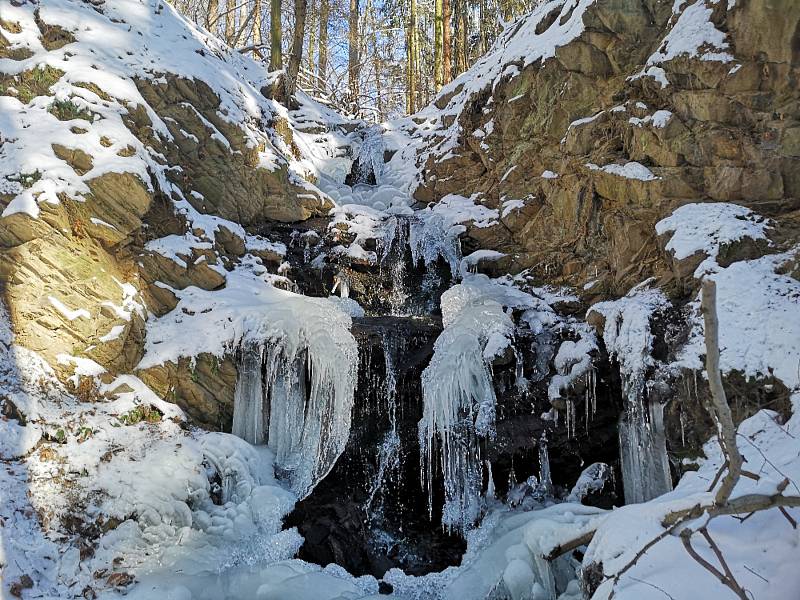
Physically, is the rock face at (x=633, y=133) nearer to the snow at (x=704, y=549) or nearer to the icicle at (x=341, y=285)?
the icicle at (x=341, y=285)

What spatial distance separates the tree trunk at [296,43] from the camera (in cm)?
1219

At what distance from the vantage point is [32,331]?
18.6 ft

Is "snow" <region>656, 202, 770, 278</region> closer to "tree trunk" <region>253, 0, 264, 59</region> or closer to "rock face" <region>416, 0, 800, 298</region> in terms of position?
"rock face" <region>416, 0, 800, 298</region>

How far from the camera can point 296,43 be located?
12.4m

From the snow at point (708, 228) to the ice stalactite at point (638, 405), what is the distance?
605 mm

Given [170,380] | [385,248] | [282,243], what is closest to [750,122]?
[385,248]

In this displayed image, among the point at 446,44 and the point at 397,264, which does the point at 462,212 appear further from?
the point at 446,44

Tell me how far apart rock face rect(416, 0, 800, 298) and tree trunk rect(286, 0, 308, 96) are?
5348 millimetres

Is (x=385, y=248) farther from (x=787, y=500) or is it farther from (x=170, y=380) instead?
(x=787, y=500)

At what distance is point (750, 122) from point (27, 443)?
844 cm

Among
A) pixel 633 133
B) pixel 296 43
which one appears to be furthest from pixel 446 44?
pixel 633 133

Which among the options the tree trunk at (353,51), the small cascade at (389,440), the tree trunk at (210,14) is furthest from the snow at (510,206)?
the tree trunk at (210,14)

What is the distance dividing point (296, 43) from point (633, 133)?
28.4 ft

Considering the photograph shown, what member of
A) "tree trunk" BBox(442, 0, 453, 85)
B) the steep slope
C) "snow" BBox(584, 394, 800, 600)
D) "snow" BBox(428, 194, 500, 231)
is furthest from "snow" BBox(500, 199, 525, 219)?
"tree trunk" BBox(442, 0, 453, 85)
